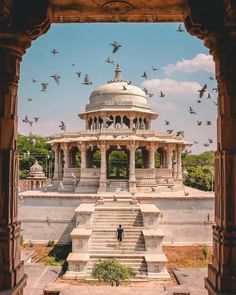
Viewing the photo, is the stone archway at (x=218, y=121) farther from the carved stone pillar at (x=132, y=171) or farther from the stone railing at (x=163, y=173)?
the stone railing at (x=163, y=173)

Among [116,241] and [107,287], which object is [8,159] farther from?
[116,241]

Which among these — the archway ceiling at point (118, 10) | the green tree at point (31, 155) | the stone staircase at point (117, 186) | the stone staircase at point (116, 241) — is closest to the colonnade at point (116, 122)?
the stone staircase at point (117, 186)

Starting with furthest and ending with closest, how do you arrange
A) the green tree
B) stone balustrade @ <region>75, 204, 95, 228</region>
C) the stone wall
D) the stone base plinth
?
1. the green tree
2. the stone wall
3. stone balustrade @ <region>75, 204, 95, 228</region>
4. the stone base plinth

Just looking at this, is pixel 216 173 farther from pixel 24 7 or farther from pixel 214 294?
pixel 24 7

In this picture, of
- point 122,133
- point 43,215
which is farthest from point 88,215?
point 122,133

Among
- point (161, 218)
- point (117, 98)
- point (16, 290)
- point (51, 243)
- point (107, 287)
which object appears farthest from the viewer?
point (117, 98)

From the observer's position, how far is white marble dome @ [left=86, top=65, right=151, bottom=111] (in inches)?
1059

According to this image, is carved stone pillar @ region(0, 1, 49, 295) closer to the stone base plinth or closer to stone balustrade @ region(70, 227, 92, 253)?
the stone base plinth

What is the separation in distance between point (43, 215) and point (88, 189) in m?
4.03

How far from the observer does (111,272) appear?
13914 millimetres

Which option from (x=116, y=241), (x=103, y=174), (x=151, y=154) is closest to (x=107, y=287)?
(x=116, y=241)

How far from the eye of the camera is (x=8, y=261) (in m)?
4.36

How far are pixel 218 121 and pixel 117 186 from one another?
1925 centimetres

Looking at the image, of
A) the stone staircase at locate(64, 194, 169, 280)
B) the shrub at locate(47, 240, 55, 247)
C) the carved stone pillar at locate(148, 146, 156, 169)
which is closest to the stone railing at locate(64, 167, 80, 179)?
the carved stone pillar at locate(148, 146, 156, 169)
